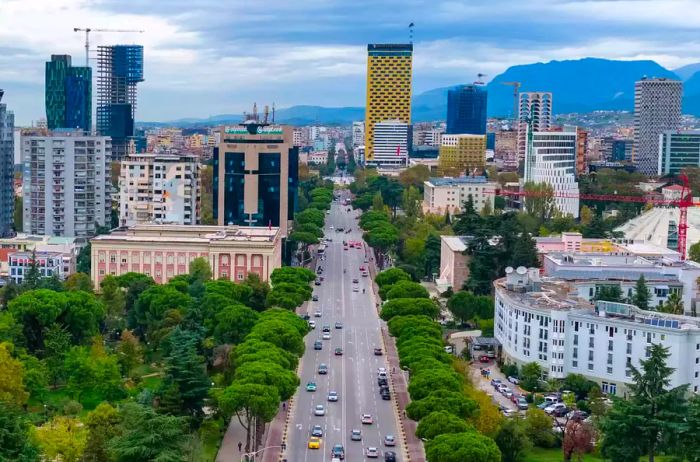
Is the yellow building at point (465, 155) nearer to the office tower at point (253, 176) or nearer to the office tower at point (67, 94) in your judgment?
the office tower at point (67, 94)

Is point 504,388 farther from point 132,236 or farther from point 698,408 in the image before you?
point 132,236

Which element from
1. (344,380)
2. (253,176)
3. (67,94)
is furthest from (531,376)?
(67,94)

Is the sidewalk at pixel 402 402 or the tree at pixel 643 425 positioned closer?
the tree at pixel 643 425

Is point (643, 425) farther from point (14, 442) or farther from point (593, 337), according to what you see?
point (14, 442)

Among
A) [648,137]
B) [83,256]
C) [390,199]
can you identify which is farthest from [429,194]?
[648,137]

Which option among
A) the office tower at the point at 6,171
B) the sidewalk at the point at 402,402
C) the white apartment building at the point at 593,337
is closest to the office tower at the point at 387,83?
the office tower at the point at 6,171

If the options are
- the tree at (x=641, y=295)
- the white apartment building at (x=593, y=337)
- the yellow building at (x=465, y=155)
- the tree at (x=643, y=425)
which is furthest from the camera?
the yellow building at (x=465, y=155)
